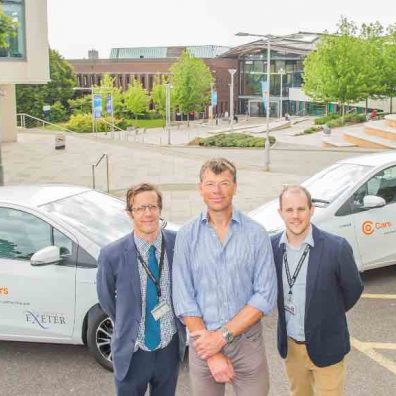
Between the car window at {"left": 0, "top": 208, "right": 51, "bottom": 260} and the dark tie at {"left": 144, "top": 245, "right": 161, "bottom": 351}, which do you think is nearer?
the dark tie at {"left": 144, "top": 245, "right": 161, "bottom": 351}

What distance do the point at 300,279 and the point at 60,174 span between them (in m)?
17.6

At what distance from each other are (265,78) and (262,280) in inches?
3494

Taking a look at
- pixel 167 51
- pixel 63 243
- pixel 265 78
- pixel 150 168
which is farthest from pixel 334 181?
pixel 167 51

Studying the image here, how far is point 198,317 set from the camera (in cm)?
333

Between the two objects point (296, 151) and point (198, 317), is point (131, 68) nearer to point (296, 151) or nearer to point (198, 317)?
point (296, 151)

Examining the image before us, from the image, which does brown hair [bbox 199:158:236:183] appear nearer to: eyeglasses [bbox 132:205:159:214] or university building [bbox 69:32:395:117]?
eyeglasses [bbox 132:205:159:214]

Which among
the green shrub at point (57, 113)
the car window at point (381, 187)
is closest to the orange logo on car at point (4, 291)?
the car window at point (381, 187)

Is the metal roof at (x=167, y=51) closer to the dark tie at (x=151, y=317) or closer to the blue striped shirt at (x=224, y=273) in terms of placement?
the dark tie at (x=151, y=317)

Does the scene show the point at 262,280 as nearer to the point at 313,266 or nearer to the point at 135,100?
the point at 313,266

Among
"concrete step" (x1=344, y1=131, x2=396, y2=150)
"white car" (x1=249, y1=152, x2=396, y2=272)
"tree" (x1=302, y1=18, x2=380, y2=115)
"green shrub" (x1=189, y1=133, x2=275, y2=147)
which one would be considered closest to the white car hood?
"white car" (x1=249, y1=152, x2=396, y2=272)

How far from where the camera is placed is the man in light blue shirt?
3271mm

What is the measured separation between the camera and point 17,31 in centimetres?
2503

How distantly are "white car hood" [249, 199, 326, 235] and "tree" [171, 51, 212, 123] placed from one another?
2604 inches

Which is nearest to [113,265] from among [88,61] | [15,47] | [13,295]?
[13,295]
